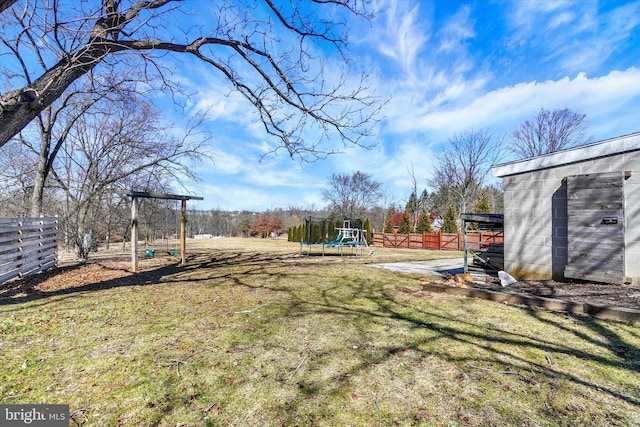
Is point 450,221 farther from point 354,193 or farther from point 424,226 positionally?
point 354,193

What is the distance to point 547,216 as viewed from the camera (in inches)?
233

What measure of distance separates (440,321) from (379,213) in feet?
138

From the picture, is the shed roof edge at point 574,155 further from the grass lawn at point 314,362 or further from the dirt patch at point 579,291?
the grass lawn at point 314,362

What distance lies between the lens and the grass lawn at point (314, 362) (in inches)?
76.8

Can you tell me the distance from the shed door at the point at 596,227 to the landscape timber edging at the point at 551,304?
1695 mm

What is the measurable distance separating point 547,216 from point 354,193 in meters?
28.4

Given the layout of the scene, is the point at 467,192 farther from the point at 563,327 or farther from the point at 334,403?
the point at 334,403

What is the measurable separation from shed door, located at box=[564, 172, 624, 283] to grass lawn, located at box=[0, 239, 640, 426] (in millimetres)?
2061

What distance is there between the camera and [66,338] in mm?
3123

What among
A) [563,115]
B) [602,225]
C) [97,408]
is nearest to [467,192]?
[563,115]

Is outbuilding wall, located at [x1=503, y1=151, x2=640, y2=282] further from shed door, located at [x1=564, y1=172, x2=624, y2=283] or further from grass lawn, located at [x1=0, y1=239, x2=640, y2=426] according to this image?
grass lawn, located at [x1=0, y1=239, x2=640, y2=426]

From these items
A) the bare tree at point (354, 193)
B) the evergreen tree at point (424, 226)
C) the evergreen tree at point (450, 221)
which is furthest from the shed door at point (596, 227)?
the bare tree at point (354, 193)

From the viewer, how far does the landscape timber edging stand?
3.64m

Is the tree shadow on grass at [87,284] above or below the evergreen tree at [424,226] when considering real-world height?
below
